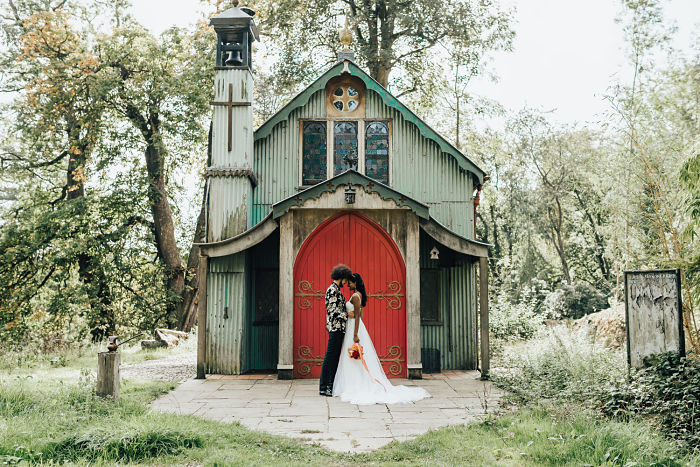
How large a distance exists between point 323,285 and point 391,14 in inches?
561

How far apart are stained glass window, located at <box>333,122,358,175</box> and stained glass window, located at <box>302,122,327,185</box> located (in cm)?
23

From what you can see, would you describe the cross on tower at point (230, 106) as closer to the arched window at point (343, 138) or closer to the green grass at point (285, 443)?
the arched window at point (343, 138)

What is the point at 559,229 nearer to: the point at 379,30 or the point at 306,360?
the point at 379,30

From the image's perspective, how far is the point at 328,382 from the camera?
847 cm

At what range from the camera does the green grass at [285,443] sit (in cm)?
504

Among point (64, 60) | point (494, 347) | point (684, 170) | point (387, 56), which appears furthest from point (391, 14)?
point (684, 170)

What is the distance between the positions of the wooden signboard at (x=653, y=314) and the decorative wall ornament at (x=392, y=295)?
403 centimetres

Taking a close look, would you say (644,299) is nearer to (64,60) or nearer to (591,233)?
(64,60)

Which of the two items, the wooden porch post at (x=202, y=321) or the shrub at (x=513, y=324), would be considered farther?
the shrub at (x=513, y=324)

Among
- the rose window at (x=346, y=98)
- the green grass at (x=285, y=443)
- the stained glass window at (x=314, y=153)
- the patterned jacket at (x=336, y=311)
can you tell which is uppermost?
the rose window at (x=346, y=98)

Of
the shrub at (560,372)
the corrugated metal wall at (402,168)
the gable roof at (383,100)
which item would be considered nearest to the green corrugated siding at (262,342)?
the corrugated metal wall at (402,168)

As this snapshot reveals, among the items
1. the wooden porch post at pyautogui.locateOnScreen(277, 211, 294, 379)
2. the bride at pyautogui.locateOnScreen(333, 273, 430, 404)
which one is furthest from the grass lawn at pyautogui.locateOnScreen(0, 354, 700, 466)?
the wooden porch post at pyautogui.locateOnScreen(277, 211, 294, 379)

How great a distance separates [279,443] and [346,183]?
17.4 ft

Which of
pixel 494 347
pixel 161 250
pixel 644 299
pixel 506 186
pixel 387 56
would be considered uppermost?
pixel 387 56
